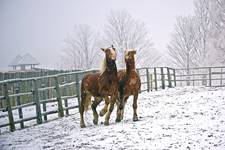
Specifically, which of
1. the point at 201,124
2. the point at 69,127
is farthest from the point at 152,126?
the point at 69,127

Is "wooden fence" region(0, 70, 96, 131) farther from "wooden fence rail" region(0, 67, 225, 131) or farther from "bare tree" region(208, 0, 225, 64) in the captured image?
"bare tree" region(208, 0, 225, 64)

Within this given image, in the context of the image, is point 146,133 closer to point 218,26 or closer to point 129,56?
point 129,56

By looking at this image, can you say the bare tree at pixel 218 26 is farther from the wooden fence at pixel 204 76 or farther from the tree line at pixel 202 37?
the wooden fence at pixel 204 76

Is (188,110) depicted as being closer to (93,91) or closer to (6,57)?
(93,91)

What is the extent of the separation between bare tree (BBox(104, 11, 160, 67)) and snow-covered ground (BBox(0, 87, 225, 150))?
2811 cm

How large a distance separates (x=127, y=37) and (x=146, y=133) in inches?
1328

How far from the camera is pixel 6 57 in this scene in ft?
355

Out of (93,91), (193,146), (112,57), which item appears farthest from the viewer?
(93,91)

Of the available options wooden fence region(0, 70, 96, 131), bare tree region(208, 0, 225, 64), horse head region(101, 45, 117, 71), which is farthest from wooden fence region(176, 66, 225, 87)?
horse head region(101, 45, 117, 71)

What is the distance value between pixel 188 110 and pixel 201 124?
2.15 m

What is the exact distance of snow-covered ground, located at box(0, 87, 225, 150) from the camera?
640 centimetres

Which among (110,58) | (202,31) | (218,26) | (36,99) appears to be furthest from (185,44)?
(110,58)

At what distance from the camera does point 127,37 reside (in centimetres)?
4053

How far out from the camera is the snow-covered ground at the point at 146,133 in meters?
6.40
